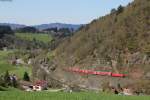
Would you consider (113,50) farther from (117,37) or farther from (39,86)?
(39,86)

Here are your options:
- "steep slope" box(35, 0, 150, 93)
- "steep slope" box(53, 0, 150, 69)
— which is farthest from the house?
"steep slope" box(53, 0, 150, 69)

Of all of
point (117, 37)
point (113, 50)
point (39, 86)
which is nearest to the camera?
point (39, 86)

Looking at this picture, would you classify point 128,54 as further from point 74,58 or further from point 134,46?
point 74,58

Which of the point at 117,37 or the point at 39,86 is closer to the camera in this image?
the point at 39,86

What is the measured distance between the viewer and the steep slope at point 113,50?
378 feet

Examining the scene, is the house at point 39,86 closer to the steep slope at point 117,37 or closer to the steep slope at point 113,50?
the steep slope at point 113,50

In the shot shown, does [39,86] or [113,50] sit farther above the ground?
[113,50]

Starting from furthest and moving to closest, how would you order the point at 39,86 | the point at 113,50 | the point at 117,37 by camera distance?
1. the point at 117,37
2. the point at 113,50
3. the point at 39,86

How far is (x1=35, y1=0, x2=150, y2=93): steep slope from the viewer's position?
115 metres

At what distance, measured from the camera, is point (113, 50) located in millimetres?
127688

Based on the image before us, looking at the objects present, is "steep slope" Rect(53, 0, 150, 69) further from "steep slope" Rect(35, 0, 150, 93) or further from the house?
the house

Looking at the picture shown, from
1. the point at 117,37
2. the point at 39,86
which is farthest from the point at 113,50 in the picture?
the point at 39,86

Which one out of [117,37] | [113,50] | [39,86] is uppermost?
[117,37]

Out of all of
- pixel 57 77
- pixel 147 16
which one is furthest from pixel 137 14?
pixel 57 77
